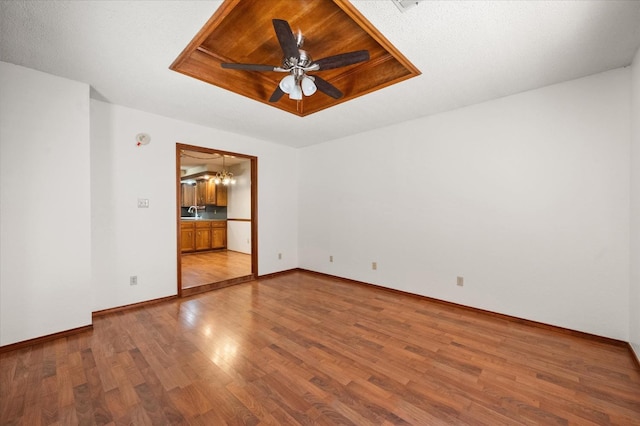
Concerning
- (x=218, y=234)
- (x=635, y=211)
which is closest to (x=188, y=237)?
(x=218, y=234)

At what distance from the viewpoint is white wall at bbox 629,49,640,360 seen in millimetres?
2035

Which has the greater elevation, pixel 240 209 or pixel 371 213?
pixel 240 209

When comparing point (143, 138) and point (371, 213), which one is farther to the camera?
point (371, 213)

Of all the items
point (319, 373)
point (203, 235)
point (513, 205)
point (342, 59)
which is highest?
point (342, 59)

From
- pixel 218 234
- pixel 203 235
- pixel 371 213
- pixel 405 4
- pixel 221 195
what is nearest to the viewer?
pixel 405 4

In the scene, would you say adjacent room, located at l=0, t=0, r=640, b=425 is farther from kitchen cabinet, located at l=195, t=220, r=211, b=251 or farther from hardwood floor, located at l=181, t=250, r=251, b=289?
kitchen cabinet, located at l=195, t=220, r=211, b=251

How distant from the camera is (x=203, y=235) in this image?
284 inches

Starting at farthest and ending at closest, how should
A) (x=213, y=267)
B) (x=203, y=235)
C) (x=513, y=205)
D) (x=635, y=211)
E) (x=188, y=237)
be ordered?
(x=203, y=235)
(x=188, y=237)
(x=213, y=267)
(x=513, y=205)
(x=635, y=211)

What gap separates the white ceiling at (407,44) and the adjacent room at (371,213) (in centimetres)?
2

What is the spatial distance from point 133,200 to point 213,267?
244 cm

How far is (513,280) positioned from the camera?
9.25ft

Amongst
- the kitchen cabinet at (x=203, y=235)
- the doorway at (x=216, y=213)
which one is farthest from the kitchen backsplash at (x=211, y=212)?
the kitchen cabinet at (x=203, y=235)

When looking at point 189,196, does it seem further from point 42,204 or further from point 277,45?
point 277,45

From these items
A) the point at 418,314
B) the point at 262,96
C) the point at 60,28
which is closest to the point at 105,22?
the point at 60,28
